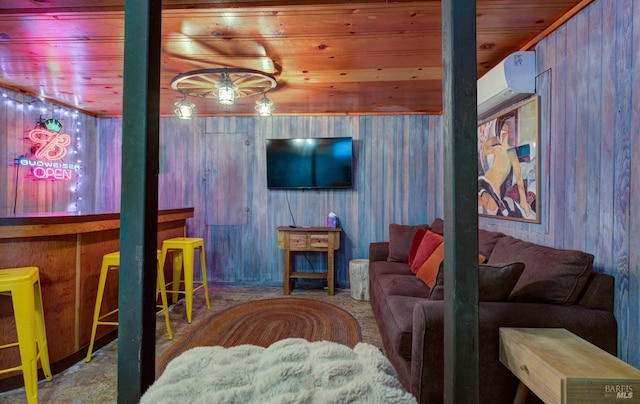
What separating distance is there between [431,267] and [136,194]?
2.26 m

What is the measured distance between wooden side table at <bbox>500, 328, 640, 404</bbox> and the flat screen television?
2861mm

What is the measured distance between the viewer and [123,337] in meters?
0.83

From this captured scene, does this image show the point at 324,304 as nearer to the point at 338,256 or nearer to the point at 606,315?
the point at 338,256

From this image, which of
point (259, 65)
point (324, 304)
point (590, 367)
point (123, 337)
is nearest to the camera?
point (123, 337)

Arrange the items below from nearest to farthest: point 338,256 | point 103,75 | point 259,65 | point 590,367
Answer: point 590,367 < point 259,65 < point 103,75 < point 338,256

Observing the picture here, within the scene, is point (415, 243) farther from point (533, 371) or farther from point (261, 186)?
point (261, 186)

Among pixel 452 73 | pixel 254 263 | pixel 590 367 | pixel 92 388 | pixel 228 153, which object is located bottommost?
pixel 92 388

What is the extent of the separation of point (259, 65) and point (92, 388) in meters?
2.69

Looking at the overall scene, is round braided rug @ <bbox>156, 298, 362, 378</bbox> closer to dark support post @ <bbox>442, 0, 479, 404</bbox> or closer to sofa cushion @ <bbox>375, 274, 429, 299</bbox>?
sofa cushion @ <bbox>375, 274, 429, 299</bbox>

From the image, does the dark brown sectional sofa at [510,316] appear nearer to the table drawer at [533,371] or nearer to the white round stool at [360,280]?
the table drawer at [533,371]

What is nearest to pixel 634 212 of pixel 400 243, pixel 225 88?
pixel 400 243

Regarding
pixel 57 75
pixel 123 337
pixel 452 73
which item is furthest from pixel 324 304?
pixel 57 75

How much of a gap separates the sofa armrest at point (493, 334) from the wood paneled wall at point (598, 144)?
0.14 metres

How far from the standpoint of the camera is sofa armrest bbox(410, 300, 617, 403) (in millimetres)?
1333
